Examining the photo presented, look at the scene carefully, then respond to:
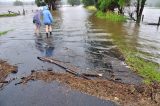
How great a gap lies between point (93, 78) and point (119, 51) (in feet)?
16.8

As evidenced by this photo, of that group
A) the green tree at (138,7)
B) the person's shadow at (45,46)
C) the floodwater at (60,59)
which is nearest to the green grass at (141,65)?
the floodwater at (60,59)

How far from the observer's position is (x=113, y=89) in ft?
27.9

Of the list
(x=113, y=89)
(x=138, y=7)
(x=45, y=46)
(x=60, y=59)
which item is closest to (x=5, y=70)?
(x=60, y=59)

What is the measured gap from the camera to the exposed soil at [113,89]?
305 inches

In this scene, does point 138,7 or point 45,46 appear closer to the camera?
point 45,46

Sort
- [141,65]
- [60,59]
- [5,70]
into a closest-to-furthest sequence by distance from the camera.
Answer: [5,70]
[141,65]
[60,59]

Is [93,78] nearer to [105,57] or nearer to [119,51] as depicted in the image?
[105,57]

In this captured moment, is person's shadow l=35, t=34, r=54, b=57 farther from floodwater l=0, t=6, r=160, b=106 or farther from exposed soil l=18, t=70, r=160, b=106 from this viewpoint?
exposed soil l=18, t=70, r=160, b=106

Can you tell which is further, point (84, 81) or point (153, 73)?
point (153, 73)

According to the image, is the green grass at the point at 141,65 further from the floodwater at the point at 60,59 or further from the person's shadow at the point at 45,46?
the person's shadow at the point at 45,46

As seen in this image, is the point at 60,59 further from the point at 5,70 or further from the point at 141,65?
the point at 141,65

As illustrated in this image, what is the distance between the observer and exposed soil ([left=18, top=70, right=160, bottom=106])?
7.75 meters

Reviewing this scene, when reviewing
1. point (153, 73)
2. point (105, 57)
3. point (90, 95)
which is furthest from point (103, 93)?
point (105, 57)

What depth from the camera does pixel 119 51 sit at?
14.2m
